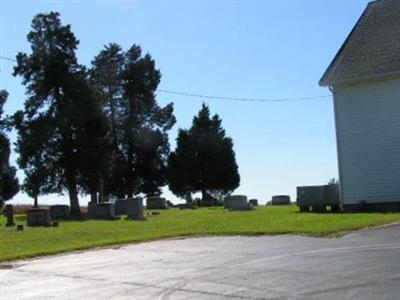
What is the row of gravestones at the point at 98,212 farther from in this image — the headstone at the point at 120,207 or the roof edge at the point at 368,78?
the roof edge at the point at 368,78

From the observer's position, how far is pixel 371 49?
1107 inches

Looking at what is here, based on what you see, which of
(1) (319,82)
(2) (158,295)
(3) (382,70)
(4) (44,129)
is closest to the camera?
(2) (158,295)

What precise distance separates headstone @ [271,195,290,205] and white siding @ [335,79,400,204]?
26797mm

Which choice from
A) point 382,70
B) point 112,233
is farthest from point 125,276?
point 382,70

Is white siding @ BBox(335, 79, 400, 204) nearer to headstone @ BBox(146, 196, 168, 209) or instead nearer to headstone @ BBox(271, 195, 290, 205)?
headstone @ BBox(146, 196, 168, 209)

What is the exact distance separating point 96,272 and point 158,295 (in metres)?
3.76

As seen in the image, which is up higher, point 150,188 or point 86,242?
point 150,188

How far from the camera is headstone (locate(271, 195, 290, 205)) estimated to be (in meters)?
54.8

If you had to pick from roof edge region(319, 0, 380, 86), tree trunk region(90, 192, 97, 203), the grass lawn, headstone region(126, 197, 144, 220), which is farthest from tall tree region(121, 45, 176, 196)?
the grass lawn

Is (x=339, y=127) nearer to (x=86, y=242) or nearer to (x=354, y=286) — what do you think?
(x=86, y=242)

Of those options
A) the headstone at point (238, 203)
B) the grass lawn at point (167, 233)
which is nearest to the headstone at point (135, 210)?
the headstone at point (238, 203)

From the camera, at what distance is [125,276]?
1286 centimetres

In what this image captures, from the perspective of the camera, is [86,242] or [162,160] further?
[162,160]

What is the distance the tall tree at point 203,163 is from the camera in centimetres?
7181
